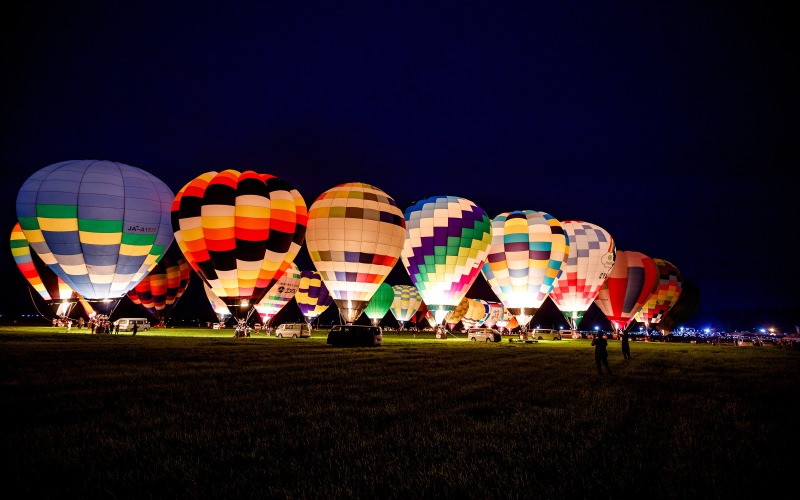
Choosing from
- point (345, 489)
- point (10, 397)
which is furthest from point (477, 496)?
point (10, 397)

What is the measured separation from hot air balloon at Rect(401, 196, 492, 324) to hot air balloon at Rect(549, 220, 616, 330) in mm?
9717

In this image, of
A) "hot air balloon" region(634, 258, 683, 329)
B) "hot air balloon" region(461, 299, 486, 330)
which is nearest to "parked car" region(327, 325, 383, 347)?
"hot air balloon" region(634, 258, 683, 329)

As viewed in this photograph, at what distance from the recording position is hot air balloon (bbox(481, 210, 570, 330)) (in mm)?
33906

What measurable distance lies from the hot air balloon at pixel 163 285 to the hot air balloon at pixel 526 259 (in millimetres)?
29924

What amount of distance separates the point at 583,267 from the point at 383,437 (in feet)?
119

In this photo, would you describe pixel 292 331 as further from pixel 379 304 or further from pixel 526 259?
pixel 379 304

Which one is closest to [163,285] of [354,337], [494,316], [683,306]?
[354,337]

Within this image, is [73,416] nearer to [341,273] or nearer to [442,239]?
[341,273]

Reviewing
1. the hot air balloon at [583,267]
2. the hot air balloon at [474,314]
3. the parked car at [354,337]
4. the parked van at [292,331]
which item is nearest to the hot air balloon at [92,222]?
the parked van at [292,331]

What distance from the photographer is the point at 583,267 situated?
124 ft

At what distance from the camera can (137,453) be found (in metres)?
4.24


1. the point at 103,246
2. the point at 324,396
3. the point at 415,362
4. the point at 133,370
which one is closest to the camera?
the point at 324,396

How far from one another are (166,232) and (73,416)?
25800mm

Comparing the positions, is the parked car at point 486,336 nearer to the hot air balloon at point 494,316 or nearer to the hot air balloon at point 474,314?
the hot air balloon at point 474,314
